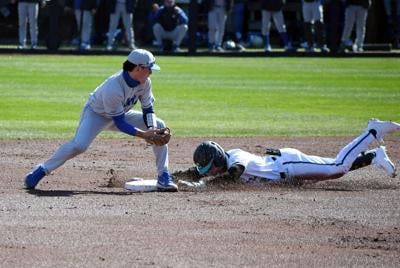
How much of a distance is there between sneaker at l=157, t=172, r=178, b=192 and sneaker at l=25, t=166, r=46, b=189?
110 centimetres

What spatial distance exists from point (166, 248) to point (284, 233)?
3.71 feet

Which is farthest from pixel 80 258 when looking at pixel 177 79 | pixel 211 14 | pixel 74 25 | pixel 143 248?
pixel 74 25

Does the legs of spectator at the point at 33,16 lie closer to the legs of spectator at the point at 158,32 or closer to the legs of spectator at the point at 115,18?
the legs of spectator at the point at 115,18

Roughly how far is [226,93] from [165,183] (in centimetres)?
1099

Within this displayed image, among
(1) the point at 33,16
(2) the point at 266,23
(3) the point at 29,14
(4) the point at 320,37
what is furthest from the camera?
(4) the point at 320,37

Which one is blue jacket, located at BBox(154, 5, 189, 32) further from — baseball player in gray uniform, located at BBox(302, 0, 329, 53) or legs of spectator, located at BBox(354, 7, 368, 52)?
legs of spectator, located at BBox(354, 7, 368, 52)

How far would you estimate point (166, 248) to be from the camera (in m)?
7.57

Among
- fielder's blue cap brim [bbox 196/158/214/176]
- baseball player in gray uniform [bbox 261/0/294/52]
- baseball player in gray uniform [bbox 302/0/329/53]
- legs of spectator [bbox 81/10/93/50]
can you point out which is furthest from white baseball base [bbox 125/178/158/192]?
baseball player in gray uniform [bbox 302/0/329/53]

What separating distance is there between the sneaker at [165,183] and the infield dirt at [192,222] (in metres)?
0.13

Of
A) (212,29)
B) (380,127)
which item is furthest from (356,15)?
(380,127)

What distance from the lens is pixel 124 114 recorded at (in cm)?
1013

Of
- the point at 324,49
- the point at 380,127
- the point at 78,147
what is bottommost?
the point at 324,49

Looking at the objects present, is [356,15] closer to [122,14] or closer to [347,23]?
[347,23]

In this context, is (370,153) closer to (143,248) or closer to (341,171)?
(341,171)
